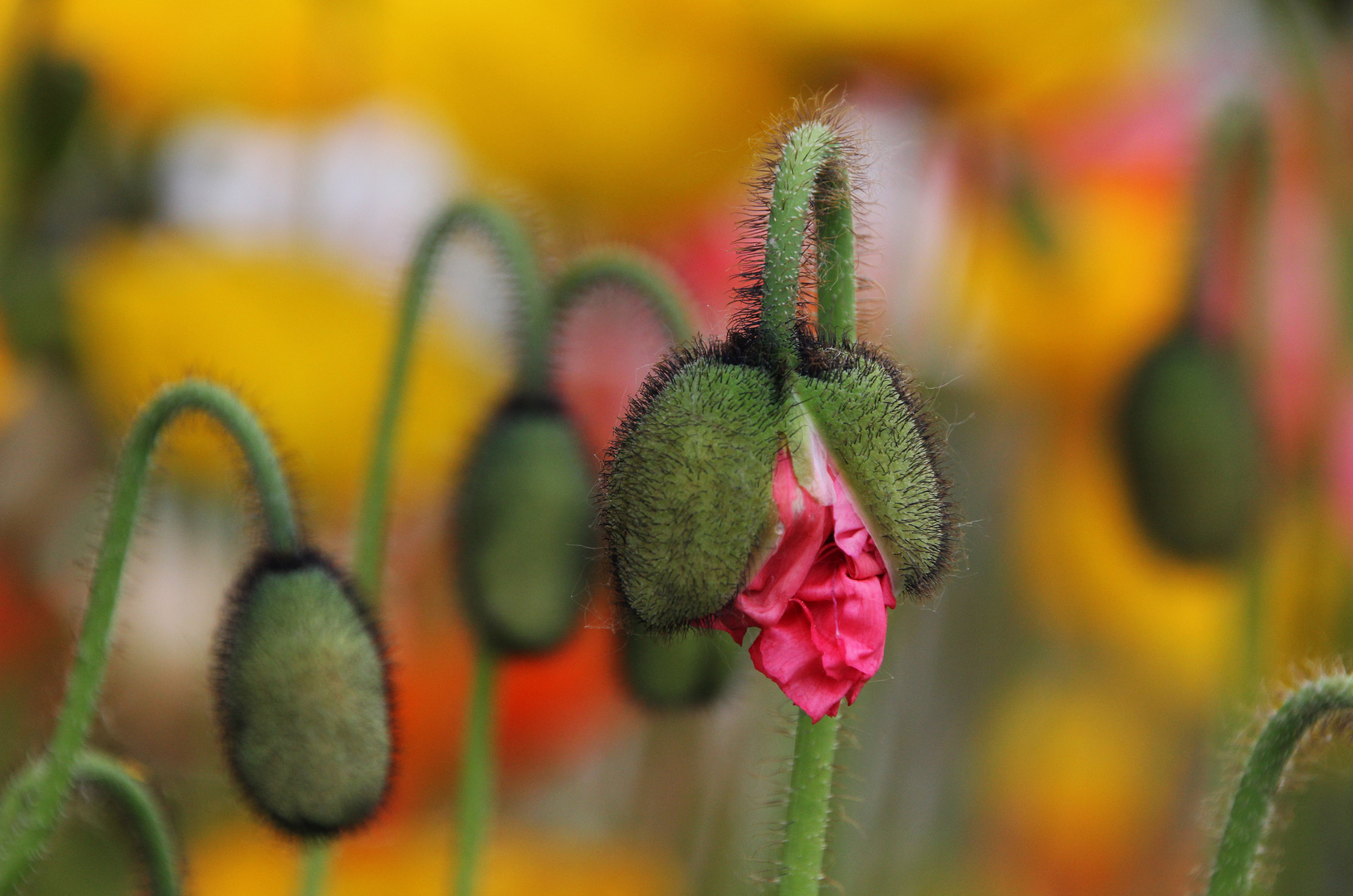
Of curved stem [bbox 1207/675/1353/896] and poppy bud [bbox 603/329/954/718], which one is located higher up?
poppy bud [bbox 603/329/954/718]

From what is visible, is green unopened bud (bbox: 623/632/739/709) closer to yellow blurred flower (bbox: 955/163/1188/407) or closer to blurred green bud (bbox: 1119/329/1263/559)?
blurred green bud (bbox: 1119/329/1263/559)

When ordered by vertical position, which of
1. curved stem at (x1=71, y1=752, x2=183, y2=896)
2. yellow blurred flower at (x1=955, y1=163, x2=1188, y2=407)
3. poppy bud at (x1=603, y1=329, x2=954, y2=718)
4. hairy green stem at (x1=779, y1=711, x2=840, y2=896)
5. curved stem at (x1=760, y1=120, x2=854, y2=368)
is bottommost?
curved stem at (x1=71, y1=752, x2=183, y2=896)

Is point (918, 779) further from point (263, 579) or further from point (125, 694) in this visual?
point (263, 579)

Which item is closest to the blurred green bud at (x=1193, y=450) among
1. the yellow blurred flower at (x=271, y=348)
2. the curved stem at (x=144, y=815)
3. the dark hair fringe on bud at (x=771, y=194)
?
the yellow blurred flower at (x=271, y=348)

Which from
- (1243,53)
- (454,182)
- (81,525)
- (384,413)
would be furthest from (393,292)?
Result: (1243,53)

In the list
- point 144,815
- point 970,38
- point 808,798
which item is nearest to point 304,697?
point 144,815

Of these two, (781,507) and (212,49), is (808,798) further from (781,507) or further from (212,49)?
(212,49)

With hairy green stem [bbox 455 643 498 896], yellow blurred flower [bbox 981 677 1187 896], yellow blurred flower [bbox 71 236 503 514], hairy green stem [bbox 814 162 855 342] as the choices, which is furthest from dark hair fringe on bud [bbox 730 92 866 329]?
yellow blurred flower [bbox 981 677 1187 896]

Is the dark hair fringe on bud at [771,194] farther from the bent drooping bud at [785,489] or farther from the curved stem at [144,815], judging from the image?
the curved stem at [144,815]
